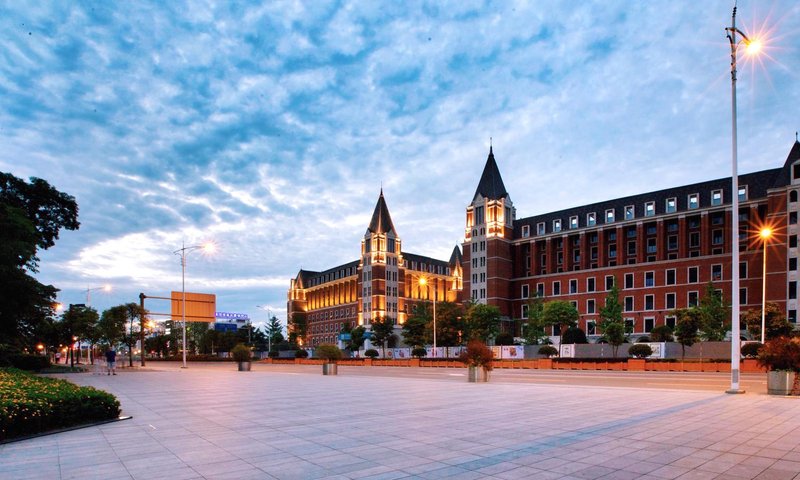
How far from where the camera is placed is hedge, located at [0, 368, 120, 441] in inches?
387

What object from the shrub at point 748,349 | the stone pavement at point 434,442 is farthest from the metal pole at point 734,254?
the shrub at point 748,349

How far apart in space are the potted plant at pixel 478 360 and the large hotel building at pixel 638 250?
42.2 meters

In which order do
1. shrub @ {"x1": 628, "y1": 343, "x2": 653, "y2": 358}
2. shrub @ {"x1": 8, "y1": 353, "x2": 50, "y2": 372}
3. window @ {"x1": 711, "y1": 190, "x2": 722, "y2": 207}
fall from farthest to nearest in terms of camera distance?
1. window @ {"x1": 711, "y1": 190, "x2": 722, "y2": 207}
2. shrub @ {"x1": 628, "y1": 343, "x2": 653, "y2": 358}
3. shrub @ {"x1": 8, "y1": 353, "x2": 50, "y2": 372}

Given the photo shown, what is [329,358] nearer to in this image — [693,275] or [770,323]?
[770,323]

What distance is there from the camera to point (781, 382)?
1644cm

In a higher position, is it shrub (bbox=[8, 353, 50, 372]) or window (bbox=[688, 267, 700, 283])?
window (bbox=[688, 267, 700, 283])

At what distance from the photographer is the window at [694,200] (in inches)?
3071

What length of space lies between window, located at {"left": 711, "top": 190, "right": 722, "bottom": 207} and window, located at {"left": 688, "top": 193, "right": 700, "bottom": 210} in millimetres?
1970

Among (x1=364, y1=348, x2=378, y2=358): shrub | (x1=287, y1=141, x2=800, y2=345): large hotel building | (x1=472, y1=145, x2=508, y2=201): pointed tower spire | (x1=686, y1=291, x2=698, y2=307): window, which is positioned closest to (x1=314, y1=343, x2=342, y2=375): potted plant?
(x1=287, y1=141, x2=800, y2=345): large hotel building

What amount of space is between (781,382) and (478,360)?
11.3 metres

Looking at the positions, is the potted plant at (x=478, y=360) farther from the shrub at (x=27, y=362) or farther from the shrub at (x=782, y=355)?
the shrub at (x=27, y=362)

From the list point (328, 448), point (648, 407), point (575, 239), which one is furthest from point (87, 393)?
point (575, 239)

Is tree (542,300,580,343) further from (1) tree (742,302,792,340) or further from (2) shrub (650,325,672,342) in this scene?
(1) tree (742,302,792,340)

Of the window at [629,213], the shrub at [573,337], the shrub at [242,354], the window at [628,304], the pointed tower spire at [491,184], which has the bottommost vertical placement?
the shrub at [573,337]
